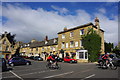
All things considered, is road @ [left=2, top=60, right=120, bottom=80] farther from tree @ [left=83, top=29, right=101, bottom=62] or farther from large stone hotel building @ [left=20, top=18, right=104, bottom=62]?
large stone hotel building @ [left=20, top=18, right=104, bottom=62]

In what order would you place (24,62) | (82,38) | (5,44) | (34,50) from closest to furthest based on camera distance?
1. (24,62)
2. (82,38)
3. (5,44)
4. (34,50)

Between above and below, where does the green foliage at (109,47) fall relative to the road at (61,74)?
above

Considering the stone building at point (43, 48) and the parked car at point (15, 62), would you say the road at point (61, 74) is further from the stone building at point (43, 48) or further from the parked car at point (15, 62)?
the stone building at point (43, 48)

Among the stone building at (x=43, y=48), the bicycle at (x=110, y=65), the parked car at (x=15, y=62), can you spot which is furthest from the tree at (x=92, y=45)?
the parked car at (x=15, y=62)

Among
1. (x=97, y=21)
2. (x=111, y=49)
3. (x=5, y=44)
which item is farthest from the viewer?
(x=111, y=49)

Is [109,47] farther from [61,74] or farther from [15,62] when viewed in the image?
[61,74]

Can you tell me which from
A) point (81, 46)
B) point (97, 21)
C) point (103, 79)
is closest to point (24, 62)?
point (103, 79)

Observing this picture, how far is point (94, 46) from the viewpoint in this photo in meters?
26.9

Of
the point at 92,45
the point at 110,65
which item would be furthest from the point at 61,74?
the point at 92,45

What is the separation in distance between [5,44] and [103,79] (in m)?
40.9

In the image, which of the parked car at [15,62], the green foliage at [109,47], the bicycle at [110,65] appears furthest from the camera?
the green foliage at [109,47]

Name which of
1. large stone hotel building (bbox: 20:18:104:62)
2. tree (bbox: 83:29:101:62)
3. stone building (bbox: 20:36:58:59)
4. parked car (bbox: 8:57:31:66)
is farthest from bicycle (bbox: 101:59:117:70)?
stone building (bbox: 20:36:58:59)

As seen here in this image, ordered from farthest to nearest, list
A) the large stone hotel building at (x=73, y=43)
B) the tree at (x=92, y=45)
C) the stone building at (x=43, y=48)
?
the stone building at (x=43, y=48) < the large stone hotel building at (x=73, y=43) < the tree at (x=92, y=45)

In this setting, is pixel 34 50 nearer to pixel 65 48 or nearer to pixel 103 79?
pixel 65 48
